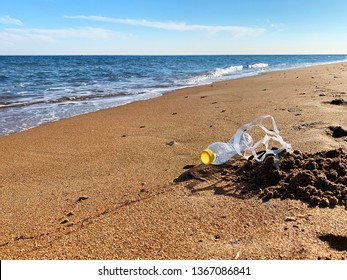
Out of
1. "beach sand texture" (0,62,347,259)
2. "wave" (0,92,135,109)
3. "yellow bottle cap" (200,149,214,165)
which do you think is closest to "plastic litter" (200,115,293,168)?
"yellow bottle cap" (200,149,214,165)

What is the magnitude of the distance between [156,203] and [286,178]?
3.49 feet

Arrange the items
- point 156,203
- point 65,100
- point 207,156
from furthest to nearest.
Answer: point 65,100 → point 207,156 → point 156,203

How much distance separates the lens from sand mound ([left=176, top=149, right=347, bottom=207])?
90.7 inches

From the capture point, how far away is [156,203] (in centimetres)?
244

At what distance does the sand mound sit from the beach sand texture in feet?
0.05

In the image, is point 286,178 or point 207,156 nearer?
point 286,178

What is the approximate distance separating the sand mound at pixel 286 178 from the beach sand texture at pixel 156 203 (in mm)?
15

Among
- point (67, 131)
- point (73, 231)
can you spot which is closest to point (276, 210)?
point (73, 231)

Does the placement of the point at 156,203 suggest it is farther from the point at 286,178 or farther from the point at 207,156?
the point at 286,178

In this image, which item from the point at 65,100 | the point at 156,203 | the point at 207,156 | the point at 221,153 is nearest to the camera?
the point at 156,203

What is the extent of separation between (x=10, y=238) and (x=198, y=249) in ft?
4.21

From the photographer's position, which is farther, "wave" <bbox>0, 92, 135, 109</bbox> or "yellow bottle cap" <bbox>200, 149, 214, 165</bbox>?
"wave" <bbox>0, 92, 135, 109</bbox>

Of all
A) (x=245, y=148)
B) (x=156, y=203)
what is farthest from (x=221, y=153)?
(x=156, y=203)

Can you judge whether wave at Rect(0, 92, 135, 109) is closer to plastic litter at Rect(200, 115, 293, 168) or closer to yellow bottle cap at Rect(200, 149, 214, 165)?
plastic litter at Rect(200, 115, 293, 168)
